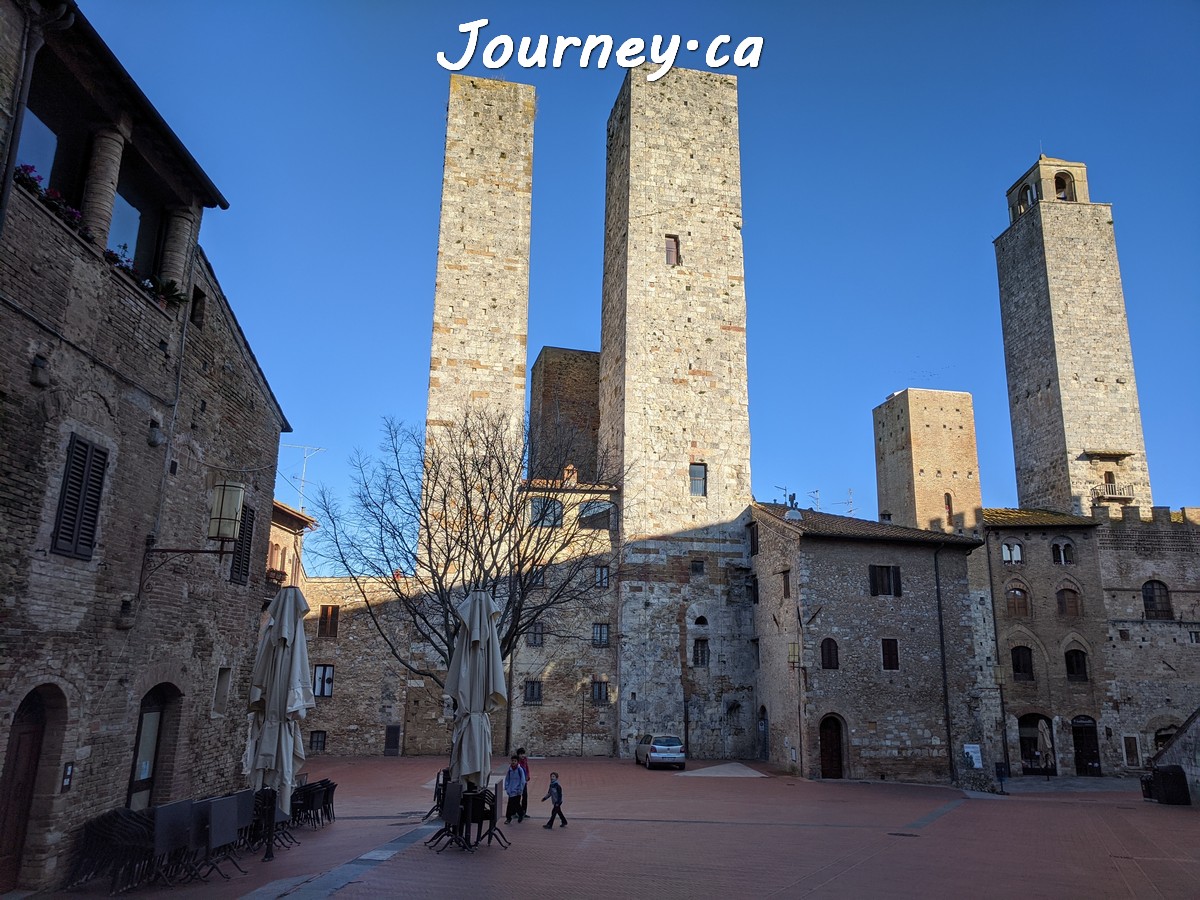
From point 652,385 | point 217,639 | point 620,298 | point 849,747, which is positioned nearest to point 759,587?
point 849,747

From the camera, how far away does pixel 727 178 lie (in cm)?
3597

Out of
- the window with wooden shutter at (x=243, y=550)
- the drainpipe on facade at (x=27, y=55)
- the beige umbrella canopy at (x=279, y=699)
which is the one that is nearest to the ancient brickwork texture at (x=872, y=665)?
the window with wooden shutter at (x=243, y=550)

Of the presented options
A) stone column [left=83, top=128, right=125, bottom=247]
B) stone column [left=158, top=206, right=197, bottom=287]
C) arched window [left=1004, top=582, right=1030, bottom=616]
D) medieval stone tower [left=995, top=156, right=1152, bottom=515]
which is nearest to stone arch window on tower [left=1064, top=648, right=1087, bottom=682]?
arched window [left=1004, top=582, right=1030, bottom=616]

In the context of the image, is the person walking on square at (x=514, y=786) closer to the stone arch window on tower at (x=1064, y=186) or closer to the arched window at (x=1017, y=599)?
the arched window at (x=1017, y=599)

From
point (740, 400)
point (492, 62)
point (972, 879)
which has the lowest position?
point (972, 879)

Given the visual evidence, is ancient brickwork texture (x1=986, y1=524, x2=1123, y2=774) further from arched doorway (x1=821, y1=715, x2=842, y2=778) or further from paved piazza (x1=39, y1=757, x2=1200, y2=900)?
arched doorway (x1=821, y1=715, x2=842, y2=778)

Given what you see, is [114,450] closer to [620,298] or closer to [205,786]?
[205,786]

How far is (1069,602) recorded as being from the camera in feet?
106

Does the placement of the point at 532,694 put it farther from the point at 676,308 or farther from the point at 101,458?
the point at 101,458

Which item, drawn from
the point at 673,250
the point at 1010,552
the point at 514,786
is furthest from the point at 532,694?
the point at 1010,552

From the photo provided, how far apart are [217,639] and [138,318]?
220 inches

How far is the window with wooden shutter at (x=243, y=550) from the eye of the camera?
14.9 meters

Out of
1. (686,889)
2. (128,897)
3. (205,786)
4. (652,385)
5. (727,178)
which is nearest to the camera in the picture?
(128,897)

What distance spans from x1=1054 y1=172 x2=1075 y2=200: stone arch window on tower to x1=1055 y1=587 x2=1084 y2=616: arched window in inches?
871
